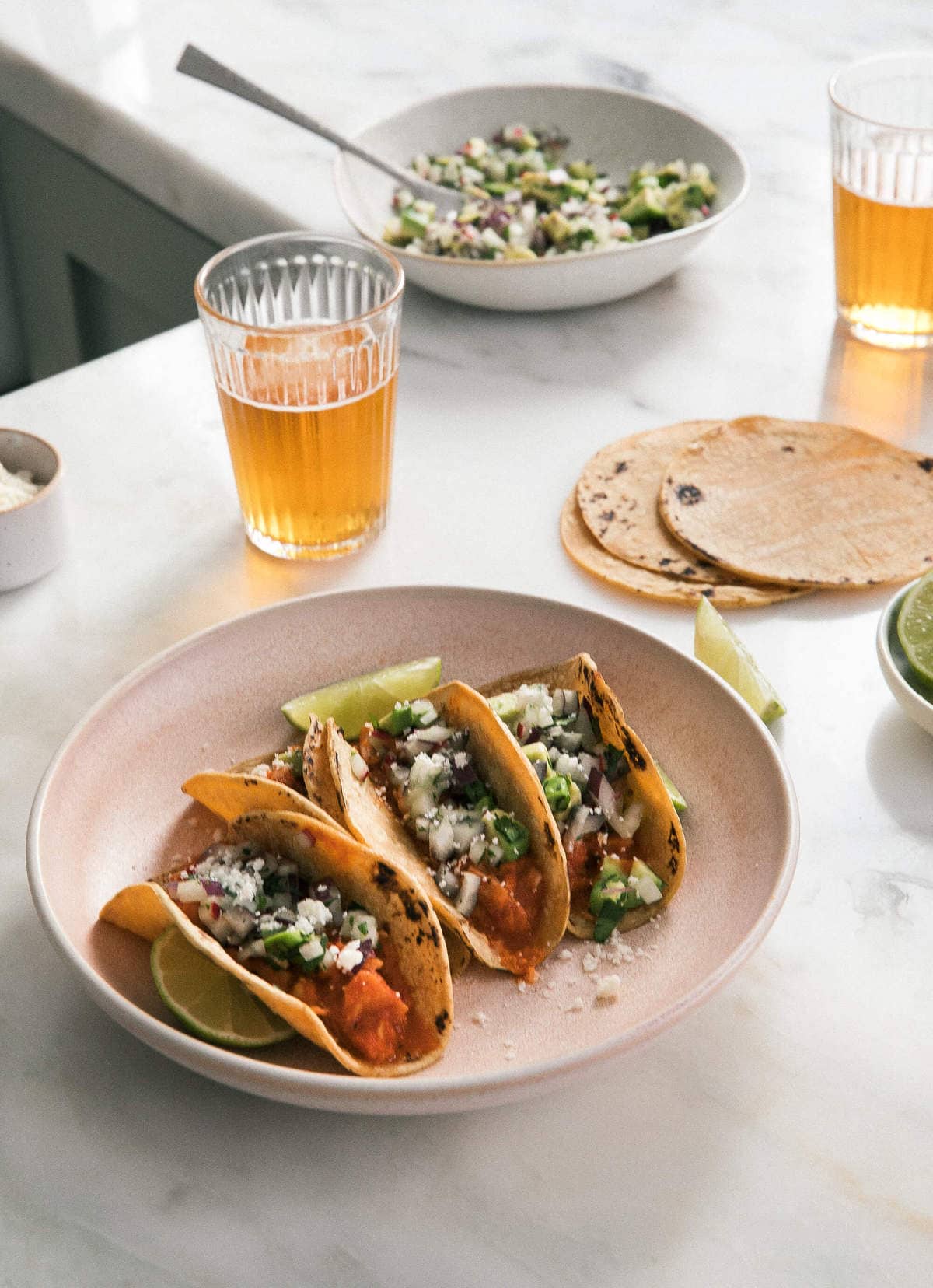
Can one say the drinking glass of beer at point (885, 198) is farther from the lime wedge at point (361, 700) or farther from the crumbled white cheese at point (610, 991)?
the crumbled white cheese at point (610, 991)

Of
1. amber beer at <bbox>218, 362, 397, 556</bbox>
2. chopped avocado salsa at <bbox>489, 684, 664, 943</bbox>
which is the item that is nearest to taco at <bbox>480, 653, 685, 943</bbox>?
chopped avocado salsa at <bbox>489, 684, 664, 943</bbox>

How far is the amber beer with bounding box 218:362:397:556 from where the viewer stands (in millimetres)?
1435

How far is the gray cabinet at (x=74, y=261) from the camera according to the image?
246 centimetres

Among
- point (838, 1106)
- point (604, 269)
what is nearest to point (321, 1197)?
point (838, 1106)

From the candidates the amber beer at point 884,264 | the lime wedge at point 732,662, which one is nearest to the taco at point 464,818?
the lime wedge at point 732,662

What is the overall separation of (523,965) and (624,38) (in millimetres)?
2231

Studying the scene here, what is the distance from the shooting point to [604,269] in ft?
5.95

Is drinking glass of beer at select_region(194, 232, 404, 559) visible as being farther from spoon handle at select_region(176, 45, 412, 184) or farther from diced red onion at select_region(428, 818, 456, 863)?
Result: diced red onion at select_region(428, 818, 456, 863)

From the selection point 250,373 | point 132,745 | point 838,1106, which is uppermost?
point 250,373

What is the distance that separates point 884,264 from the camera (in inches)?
69.4

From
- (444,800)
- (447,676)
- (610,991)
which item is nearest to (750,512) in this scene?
(447,676)

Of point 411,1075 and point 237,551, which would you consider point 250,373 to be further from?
point 411,1075

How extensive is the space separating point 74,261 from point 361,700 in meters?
1.95

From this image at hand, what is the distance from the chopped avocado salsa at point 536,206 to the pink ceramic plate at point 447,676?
746mm
